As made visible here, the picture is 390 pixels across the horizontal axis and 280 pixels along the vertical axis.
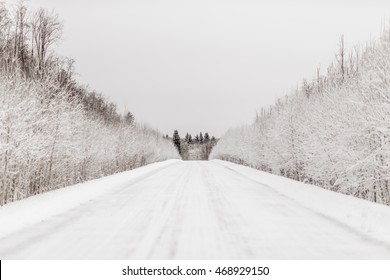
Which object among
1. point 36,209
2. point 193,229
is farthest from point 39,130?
point 193,229

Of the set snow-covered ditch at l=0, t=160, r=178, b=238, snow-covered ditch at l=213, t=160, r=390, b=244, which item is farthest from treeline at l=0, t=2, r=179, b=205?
snow-covered ditch at l=213, t=160, r=390, b=244

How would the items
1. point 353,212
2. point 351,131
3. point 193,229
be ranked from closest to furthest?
point 193,229, point 353,212, point 351,131

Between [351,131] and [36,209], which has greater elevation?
[351,131]

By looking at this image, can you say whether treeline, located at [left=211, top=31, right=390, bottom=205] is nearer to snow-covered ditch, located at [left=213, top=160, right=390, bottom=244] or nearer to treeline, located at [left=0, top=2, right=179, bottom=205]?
snow-covered ditch, located at [left=213, top=160, right=390, bottom=244]

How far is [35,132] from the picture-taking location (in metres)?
16.4

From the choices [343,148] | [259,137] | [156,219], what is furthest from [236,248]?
[259,137]

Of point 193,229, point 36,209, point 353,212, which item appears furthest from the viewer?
point 36,209

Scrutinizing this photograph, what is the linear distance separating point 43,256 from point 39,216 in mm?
4483

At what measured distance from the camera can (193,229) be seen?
29.2ft

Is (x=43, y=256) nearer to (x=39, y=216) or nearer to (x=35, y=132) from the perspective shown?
(x=39, y=216)

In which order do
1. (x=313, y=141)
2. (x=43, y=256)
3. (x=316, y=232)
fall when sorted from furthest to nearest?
(x=313, y=141) < (x=316, y=232) < (x=43, y=256)

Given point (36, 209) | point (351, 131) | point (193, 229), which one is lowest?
point (193, 229)

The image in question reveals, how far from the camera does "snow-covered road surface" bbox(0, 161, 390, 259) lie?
22.4ft

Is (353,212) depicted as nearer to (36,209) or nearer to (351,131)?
(351,131)
